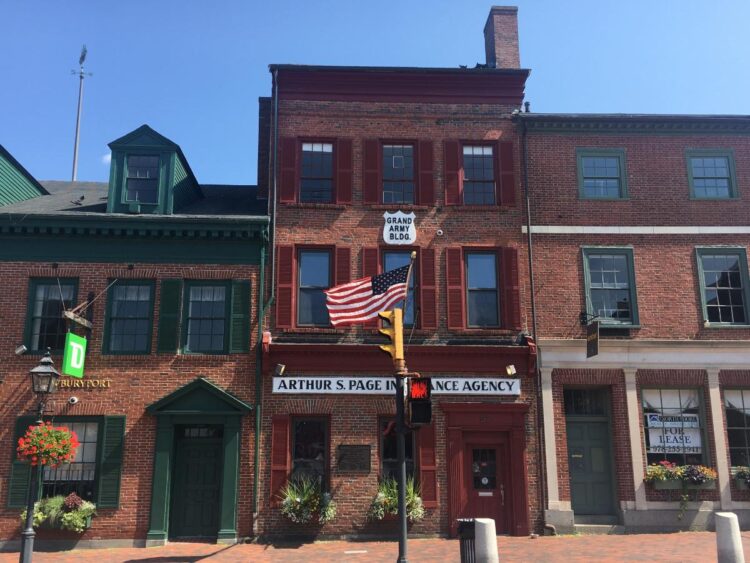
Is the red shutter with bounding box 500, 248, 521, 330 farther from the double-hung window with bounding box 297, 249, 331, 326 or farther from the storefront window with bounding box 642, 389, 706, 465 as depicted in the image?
the double-hung window with bounding box 297, 249, 331, 326

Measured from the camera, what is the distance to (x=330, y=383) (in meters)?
15.5

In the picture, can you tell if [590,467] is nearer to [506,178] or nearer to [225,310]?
[506,178]

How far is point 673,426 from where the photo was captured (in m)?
15.9

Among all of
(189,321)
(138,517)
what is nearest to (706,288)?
(189,321)

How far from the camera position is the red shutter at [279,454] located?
14930 millimetres

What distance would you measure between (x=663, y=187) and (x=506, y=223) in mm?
4166

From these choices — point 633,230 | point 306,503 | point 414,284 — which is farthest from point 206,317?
point 633,230

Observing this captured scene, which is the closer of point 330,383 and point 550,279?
point 330,383

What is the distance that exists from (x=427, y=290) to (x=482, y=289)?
1381 millimetres

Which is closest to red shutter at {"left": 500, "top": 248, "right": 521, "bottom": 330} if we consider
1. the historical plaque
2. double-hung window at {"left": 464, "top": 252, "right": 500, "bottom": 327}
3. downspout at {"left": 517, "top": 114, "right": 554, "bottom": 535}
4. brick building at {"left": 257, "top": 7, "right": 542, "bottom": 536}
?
brick building at {"left": 257, "top": 7, "right": 542, "bottom": 536}

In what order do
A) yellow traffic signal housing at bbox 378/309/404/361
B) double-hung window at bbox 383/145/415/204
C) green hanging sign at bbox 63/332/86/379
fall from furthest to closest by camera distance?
double-hung window at bbox 383/145/415/204
green hanging sign at bbox 63/332/86/379
yellow traffic signal housing at bbox 378/309/404/361

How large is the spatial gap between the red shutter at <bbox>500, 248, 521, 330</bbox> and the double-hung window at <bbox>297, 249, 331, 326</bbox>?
423 cm

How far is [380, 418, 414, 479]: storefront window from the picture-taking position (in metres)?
15.3

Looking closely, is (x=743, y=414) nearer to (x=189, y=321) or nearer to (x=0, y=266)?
(x=189, y=321)
